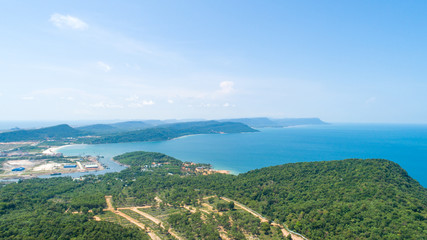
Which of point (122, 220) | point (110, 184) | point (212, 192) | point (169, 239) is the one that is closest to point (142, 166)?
point (110, 184)

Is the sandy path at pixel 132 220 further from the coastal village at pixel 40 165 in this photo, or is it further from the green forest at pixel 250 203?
the coastal village at pixel 40 165

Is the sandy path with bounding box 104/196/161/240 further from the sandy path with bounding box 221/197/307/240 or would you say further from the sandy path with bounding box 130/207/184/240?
the sandy path with bounding box 221/197/307/240

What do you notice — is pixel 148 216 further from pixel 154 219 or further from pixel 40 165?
pixel 40 165

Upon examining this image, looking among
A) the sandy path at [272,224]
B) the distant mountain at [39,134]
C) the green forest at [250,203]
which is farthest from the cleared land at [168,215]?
the distant mountain at [39,134]

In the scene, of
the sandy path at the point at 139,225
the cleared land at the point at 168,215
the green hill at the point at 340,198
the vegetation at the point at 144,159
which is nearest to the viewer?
the green hill at the point at 340,198

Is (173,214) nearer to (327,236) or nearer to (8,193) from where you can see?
(327,236)

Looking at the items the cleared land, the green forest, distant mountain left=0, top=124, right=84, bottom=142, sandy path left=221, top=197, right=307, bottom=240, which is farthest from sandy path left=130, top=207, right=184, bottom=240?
distant mountain left=0, top=124, right=84, bottom=142

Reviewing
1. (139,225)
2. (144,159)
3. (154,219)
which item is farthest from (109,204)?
(144,159)
